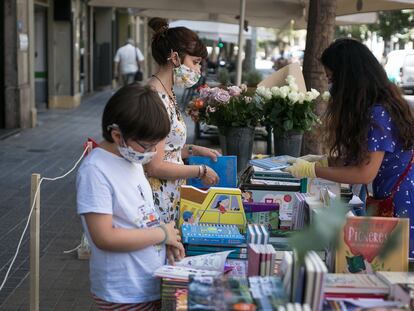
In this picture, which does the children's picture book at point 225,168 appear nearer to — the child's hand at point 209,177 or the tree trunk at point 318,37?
the child's hand at point 209,177

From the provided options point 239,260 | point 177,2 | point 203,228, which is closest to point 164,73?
point 203,228

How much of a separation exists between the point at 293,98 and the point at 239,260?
2.49m

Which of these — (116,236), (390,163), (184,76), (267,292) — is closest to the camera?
(267,292)

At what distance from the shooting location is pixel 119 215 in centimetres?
257

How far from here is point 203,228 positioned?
3.22 metres

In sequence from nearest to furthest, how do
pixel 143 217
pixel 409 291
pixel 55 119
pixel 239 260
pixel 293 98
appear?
pixel 409 291, pixel 143 217, pixel 239 260, pixel 293 98, pixel 55 119

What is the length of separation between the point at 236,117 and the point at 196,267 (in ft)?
9.14

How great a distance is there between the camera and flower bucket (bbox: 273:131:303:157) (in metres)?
5.52

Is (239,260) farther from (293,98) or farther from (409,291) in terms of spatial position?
(293,98)

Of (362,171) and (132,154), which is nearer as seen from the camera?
(132,154)

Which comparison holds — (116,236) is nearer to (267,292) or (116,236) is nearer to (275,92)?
(267,292)

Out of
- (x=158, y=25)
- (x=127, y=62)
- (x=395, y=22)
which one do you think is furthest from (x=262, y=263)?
(x=395, y=22)

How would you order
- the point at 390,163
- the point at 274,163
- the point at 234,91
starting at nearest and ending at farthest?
the point at 390,163, the point at 274,163, the point at 234,91

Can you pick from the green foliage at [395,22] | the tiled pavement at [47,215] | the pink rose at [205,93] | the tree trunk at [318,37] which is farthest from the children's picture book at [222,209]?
the green foliage at [395,22]
